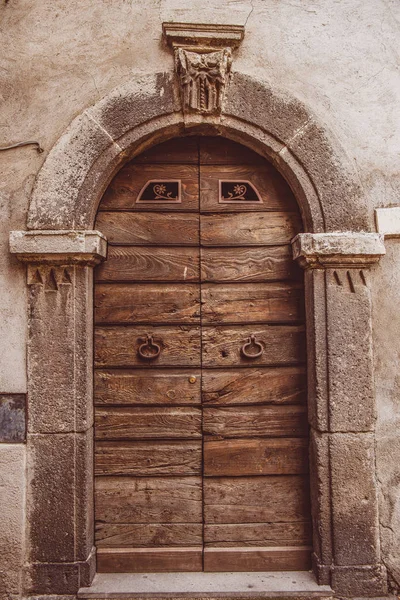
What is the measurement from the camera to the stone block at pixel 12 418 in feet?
7.81

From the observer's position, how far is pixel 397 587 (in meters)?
2.38

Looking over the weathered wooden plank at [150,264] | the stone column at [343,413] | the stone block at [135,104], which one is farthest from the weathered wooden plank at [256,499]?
the stone block at [135,104]

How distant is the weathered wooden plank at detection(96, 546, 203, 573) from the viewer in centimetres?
249

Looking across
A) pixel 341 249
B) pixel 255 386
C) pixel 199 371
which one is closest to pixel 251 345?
pixel 255 386

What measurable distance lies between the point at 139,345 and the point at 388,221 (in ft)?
5.16

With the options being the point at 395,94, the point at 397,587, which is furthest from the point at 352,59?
the point at 397,587

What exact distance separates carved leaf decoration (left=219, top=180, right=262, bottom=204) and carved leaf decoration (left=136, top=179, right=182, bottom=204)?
263 millimetres

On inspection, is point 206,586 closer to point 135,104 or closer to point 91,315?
point 91,315

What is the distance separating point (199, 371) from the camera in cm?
259

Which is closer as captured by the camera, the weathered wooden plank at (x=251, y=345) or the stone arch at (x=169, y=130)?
the stone arch at (x=169, y=130)

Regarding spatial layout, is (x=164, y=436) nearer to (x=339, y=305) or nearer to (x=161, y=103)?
(x=339, y=305)

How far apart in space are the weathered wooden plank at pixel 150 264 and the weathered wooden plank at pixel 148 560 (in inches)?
60.3

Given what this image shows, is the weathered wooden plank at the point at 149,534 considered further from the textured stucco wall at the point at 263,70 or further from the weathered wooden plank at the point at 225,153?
the weathered wooden plank at the point at 225,153

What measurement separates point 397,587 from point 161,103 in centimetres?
292
